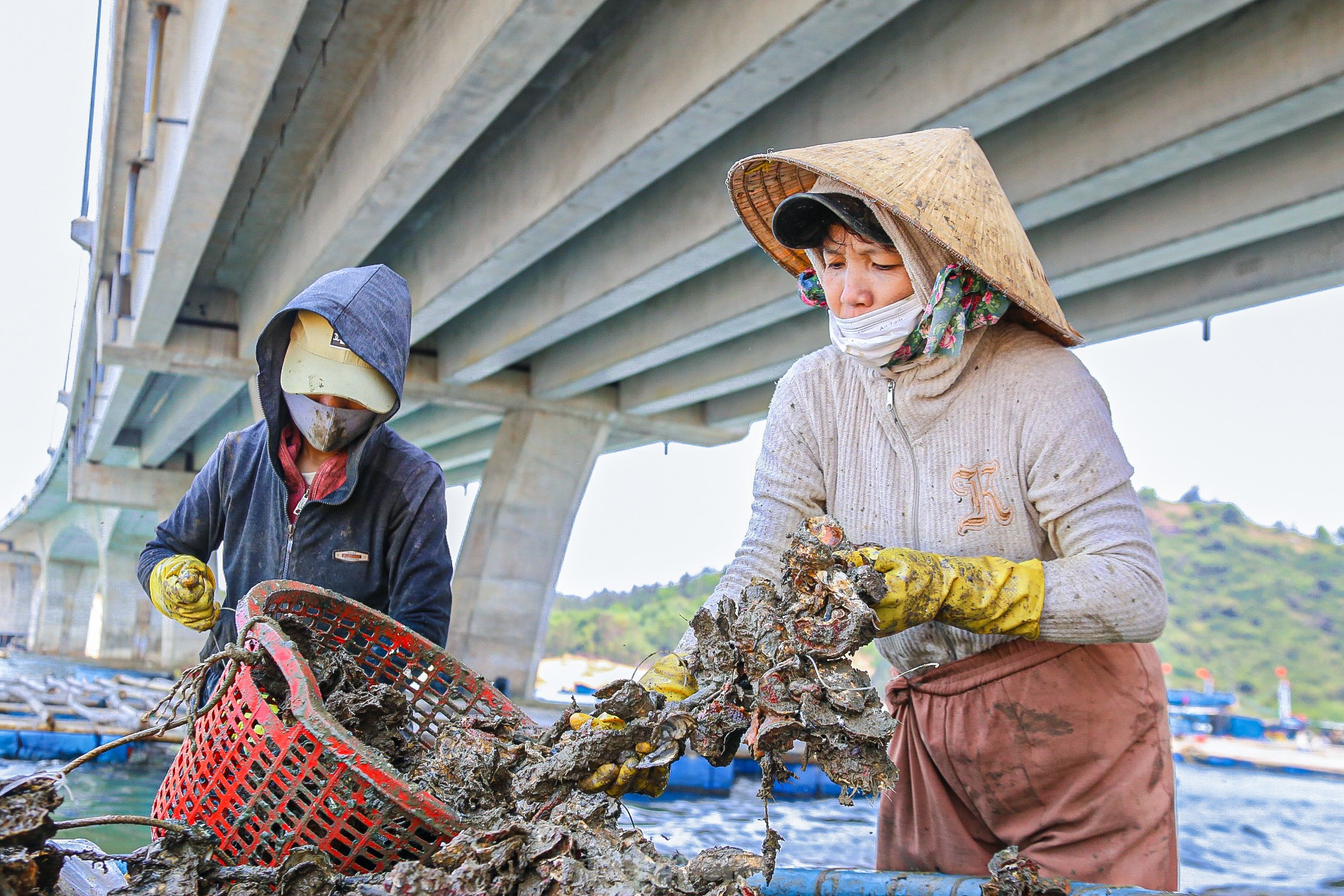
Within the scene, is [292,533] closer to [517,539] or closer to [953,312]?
[953,312]

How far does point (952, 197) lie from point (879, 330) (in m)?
0.26

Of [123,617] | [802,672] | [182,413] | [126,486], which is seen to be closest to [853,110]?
[802,672]

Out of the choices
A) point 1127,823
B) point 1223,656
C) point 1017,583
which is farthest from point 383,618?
point 1223,656

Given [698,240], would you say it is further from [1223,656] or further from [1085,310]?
[1223,656]

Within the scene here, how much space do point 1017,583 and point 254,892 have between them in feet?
3.86

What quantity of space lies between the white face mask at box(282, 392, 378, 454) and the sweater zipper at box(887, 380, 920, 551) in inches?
44.3

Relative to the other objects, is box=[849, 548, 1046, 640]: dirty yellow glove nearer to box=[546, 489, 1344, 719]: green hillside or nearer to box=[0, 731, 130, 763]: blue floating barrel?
box=[0, 731, 130, 763]: blue floating barrel

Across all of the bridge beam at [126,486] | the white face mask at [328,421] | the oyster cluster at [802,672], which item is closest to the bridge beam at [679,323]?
the white face mask at [328,421]

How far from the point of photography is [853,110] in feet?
19.6

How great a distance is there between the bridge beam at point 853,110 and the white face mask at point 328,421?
368 centimetres

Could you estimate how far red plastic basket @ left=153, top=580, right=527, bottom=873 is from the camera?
4.34 ft

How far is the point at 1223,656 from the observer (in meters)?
48.2

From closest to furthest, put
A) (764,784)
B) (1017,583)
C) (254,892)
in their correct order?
(254,892) → (764,784) → (1017,583)

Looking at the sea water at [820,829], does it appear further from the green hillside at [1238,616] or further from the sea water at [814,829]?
the green hillside at [1238,616]
